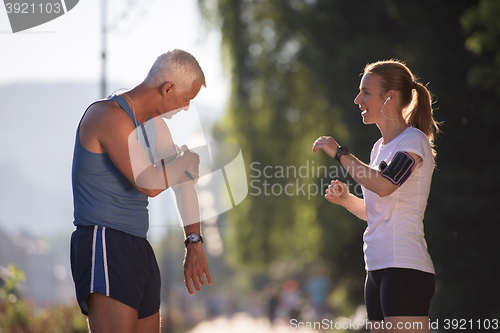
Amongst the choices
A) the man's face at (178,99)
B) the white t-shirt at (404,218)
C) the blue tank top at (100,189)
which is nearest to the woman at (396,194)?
the white t-shirt at (404,218)

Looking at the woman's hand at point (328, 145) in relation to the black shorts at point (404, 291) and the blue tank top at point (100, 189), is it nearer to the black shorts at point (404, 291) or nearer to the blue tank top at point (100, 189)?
the black shorts at point (404, 291)

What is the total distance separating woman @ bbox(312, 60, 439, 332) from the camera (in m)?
2.02

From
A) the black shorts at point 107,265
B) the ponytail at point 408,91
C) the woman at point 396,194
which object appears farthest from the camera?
the ponytail at point 408,91

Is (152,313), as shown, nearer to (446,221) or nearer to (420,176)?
(420,176)

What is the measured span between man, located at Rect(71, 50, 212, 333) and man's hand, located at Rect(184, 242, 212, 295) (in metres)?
0.16

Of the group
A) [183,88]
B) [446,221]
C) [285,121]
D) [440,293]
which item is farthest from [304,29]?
[183,88]

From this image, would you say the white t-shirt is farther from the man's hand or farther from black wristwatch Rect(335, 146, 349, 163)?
the man's hand

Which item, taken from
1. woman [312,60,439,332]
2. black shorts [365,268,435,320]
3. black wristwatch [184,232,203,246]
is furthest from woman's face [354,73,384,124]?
black wristwatch [184,232,203,246]

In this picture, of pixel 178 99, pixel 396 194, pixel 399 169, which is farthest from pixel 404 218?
pixel 178 99

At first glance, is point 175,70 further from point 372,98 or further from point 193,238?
point 372,98

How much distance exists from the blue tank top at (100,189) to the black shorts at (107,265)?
4 cm

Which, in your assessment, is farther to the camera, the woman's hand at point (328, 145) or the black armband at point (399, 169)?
the woman's hand at point (328, 145)

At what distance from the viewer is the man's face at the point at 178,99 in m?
2.10

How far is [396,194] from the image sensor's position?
2125mm
